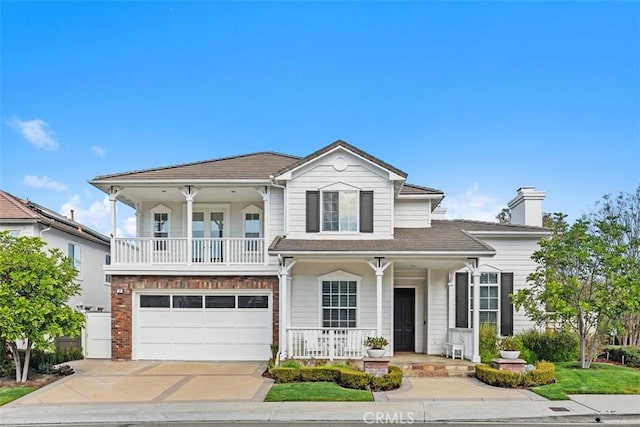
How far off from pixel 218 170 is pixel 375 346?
7.85 m

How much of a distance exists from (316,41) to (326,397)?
12.2 meters

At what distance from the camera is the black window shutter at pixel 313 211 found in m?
15.6

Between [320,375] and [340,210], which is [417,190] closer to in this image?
[340,210]

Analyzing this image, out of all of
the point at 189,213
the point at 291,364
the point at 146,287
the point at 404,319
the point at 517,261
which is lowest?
the point at 291,364

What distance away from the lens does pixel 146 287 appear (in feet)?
53.1

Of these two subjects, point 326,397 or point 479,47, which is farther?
point 479,47

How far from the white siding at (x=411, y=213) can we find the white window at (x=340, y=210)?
6.23ft

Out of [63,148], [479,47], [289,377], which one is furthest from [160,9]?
[289,377]

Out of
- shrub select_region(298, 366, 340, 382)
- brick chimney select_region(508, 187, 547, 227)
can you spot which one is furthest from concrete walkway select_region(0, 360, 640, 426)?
brick chimney select_region(508, 187, 547, 227)

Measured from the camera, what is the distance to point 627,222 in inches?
835

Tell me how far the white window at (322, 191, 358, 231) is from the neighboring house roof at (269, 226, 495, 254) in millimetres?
575

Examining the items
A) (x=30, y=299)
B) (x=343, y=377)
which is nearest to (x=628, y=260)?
(x=343, y=377)

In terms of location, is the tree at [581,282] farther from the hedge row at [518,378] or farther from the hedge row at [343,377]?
the hedge row at [343,377]

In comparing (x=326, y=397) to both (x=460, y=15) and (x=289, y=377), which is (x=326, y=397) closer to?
(x=289, y=377)
